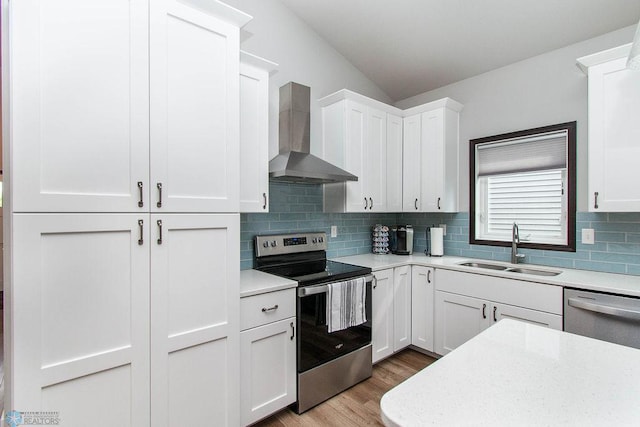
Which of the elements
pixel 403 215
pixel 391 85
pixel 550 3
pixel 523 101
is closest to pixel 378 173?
pixel 403 215

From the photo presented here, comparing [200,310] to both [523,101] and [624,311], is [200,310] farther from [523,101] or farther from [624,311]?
[523,101]

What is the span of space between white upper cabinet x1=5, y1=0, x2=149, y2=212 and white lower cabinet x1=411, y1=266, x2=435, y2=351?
2.38 meters

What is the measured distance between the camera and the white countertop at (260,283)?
1.92 m

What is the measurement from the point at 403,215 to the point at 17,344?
3.39 m

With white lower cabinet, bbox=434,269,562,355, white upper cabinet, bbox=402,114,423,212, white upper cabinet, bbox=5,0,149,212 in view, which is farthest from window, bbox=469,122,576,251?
white upper cabinet, bbox=5,0,149,212

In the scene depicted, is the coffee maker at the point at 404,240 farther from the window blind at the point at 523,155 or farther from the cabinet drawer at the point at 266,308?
the cabinet drawer at the point at 266,308

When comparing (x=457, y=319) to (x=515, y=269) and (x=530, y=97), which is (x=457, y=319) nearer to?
(x=515, y=269)

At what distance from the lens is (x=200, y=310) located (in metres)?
1.68

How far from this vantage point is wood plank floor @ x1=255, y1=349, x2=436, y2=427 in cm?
207

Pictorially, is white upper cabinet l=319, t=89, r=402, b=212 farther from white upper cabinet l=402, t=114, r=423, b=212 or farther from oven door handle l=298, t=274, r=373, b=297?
oven door handle l=298, t=274, r=373, b=297

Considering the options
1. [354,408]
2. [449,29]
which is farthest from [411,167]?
[354,408]

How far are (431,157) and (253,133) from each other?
1.85 m

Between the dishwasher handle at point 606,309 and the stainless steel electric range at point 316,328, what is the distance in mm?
1335

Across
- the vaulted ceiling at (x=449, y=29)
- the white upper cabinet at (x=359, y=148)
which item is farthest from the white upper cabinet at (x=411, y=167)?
the vaulted ceiling at (x=449, y=29)
